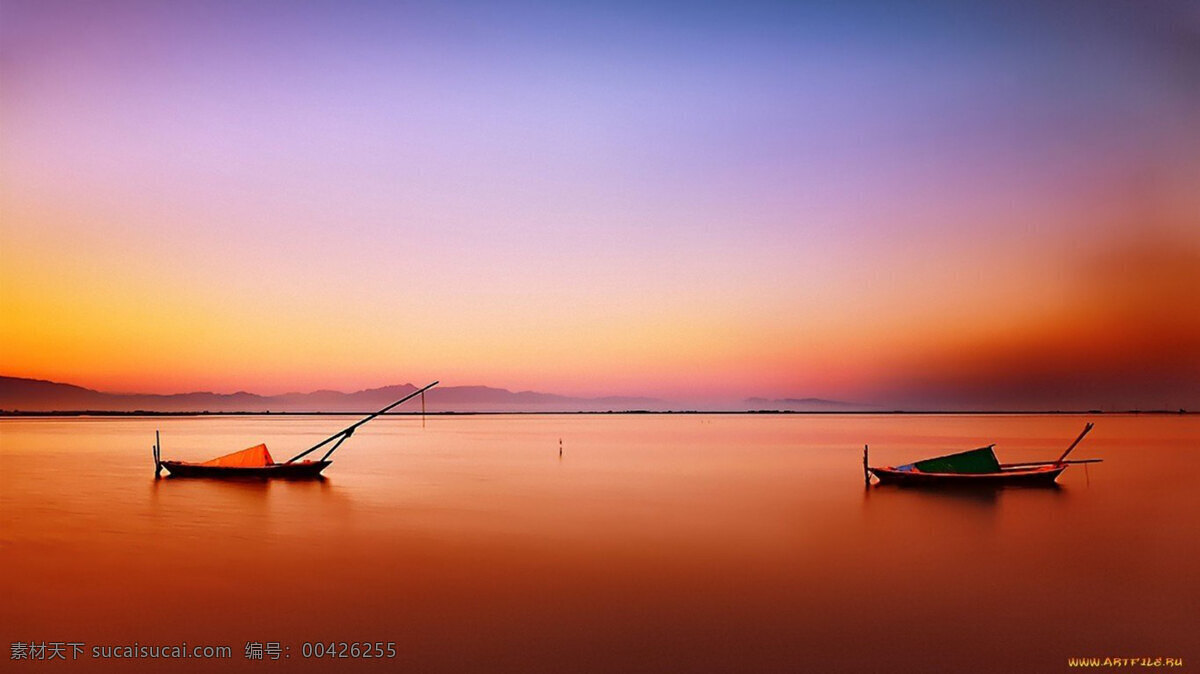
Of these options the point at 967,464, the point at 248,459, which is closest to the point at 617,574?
the point at 967,464

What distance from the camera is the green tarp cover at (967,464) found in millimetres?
28406

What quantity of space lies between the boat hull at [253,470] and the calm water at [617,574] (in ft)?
2.22

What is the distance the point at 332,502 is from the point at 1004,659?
70.0 ft

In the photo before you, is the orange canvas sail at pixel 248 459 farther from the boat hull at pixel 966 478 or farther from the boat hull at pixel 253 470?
the boat hull at pixel 966 478

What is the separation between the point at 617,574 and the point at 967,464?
60.7 ft

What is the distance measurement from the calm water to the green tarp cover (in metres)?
0.98

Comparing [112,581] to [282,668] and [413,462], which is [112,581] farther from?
[413,462]

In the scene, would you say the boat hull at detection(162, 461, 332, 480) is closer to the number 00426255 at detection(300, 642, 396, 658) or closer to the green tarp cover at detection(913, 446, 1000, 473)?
the number 00426255 at detection(300, 642, 396, 658)

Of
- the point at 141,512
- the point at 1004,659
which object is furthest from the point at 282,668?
the point at 141,512

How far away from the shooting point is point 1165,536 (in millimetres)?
19797

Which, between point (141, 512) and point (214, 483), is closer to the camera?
point (141, 512)

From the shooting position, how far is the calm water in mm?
10594

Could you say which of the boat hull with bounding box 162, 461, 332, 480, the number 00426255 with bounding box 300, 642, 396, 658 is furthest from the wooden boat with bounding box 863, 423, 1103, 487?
the number 00426255 with bounding box 300, 642, 396, 658

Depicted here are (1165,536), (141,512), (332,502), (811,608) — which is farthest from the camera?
(332,502)
